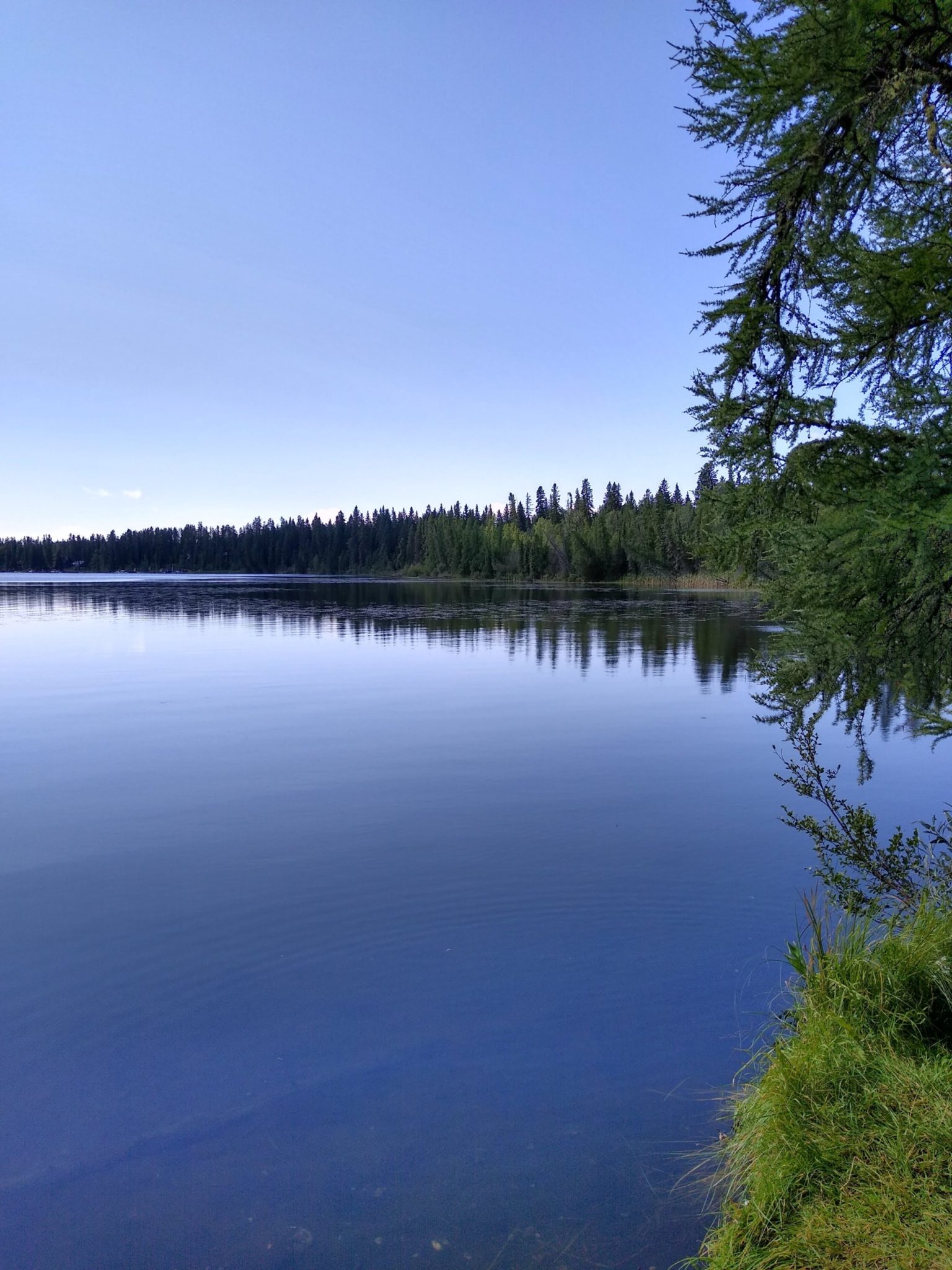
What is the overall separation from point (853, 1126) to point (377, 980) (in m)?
3.92

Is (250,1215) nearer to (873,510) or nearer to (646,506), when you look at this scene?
(873,510)

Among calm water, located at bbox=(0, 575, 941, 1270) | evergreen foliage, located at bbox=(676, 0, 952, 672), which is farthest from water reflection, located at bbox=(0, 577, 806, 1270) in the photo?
evergreen foliage, located at bbox=(676, 0, 952, 672)

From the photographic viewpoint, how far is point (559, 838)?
413 inches

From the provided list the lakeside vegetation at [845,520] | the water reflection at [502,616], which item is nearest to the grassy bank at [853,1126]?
the lakeside vegetation at [845,520]

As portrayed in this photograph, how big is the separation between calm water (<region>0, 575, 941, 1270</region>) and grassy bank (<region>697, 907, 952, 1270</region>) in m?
0.59

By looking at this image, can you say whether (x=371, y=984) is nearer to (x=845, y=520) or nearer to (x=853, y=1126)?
(x=853, y=1126)

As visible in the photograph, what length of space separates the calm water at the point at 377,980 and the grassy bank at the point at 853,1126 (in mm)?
589

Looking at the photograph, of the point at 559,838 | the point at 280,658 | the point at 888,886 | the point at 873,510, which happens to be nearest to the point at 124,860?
the point at 559,838

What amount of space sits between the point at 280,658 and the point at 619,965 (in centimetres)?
2280

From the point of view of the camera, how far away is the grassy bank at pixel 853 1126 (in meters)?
3.65

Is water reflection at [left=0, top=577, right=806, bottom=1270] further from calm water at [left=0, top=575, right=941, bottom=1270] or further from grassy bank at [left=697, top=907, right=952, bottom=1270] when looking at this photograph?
grassy bank at [left=697, top=907, right=952, bottom=1270]

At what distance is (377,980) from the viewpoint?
7008 millimetres

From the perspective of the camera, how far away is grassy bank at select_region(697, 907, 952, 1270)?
12.0 feet

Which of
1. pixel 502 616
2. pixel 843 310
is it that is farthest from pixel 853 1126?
pixel 502 616
